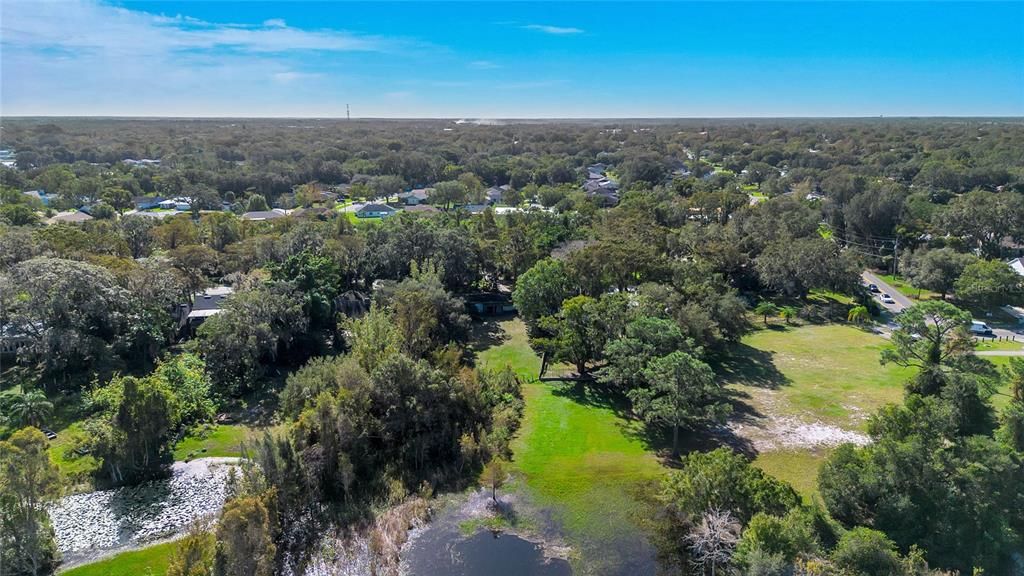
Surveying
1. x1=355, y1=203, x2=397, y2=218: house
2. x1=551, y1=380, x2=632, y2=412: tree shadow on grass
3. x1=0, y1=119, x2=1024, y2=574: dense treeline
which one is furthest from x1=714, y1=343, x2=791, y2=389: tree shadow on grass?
x1=355, y1=203, x2=397, y2=218: house

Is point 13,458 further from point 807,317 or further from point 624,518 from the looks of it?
point 807,317

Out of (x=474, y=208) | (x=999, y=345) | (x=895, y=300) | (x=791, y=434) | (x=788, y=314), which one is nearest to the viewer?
(x=791, y=434)

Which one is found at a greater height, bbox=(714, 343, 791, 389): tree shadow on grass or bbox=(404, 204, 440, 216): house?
bbox=(404, 204, 440, 216): house

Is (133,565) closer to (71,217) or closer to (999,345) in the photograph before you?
(999,345)

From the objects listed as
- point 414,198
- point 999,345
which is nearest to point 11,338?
point 999,345

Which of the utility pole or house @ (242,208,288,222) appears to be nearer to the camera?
the utility pole

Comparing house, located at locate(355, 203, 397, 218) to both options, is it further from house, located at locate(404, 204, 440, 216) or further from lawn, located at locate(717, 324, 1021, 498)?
lawn, located at locate(717, 324, 1021, 498)

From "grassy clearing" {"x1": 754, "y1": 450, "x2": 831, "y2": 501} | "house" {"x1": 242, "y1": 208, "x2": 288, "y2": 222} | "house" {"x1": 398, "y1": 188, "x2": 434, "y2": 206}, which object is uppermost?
"house" {"x1": 398, "y1": 188, "x2": 434, "y2": 206}
